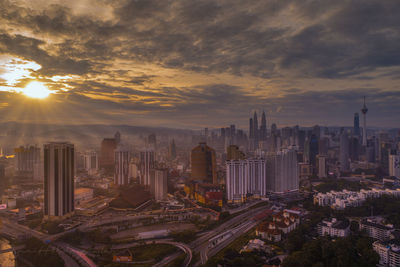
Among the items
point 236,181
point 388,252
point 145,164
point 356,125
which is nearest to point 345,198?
point 236,181

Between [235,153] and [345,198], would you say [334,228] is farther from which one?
[235,153]

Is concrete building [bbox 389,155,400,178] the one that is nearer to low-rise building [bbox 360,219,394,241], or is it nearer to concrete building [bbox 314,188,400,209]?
concrete building [bbox 314,188,400,209]

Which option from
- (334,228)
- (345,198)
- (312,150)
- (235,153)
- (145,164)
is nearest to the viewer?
(334,228)

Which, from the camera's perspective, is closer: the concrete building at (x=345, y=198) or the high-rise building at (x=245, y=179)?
the concrete building at (x=345, y=198)

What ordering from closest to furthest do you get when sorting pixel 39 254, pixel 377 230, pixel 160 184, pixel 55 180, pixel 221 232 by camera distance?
pixel 39 254
pixel 377 230
pixel 221 232
pixel 55 180
pixel 160 184

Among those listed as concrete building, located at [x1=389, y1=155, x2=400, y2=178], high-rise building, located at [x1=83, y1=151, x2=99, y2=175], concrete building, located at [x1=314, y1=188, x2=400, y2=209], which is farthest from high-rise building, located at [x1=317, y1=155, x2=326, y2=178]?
high-rise building, located at [x1=83, y1=151, x2=99, y2=175]

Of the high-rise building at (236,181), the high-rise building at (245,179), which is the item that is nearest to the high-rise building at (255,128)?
the high-rise building at (245,179)

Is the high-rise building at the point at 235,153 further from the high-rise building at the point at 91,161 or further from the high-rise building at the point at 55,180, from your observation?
the high-rise building at the point at 91,161
